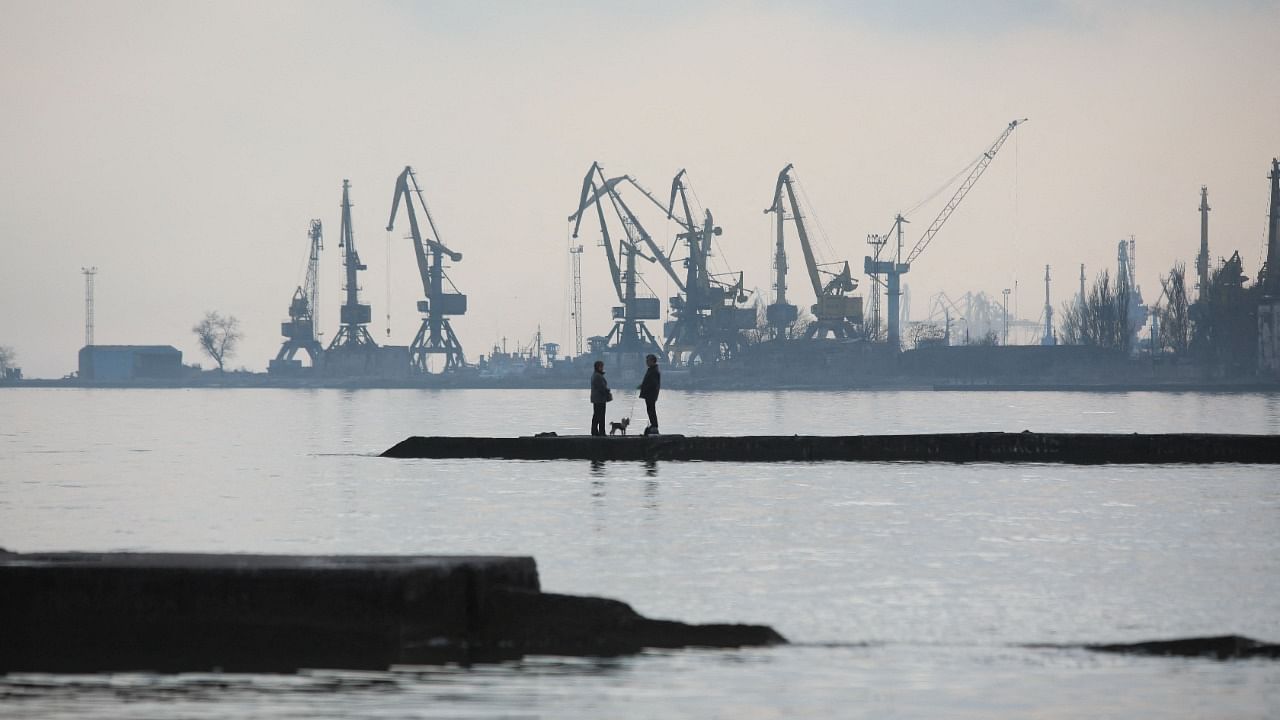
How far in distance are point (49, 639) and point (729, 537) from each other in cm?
757

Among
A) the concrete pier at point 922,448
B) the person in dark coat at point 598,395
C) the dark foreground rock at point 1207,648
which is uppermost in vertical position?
the person in dark coat at point 598,395

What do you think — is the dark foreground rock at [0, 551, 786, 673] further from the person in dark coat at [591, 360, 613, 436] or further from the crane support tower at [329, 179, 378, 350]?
the crane support tower at [329, 179, 378, 350]

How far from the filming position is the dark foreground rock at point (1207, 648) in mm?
9742

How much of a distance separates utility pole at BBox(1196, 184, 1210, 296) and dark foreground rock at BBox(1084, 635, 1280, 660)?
151m

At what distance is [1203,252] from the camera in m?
160

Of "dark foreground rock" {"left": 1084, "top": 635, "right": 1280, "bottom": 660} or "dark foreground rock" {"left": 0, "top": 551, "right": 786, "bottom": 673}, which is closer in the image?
"dark foreground rock" {"left": 1084, "top": 635, "right": 1280, "bottom": 660}

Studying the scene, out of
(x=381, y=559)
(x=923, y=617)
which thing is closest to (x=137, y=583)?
(x=381, y=559)

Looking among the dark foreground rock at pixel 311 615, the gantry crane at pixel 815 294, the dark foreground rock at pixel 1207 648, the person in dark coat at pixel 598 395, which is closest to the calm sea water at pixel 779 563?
the dark foreground rock at pixel 1207 648

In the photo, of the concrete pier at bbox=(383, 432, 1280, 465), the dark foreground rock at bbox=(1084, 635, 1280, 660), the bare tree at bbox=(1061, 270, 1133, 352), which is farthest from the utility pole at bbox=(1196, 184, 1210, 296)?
the dark foreground rock at bbox=(1084, 635, 1280, 660)

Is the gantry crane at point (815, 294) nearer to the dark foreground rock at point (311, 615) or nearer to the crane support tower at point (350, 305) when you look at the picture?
the crane support tower at point (350, 305)

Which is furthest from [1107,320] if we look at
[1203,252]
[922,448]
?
[922,448]

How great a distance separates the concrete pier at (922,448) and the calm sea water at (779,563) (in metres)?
0.42

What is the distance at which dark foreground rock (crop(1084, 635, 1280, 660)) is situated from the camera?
32.0ft

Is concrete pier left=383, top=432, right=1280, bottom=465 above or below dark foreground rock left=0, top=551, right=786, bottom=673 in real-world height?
above
